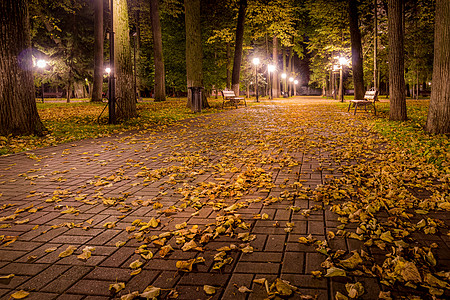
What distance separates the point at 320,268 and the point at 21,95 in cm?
941

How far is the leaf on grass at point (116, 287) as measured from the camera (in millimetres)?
2425

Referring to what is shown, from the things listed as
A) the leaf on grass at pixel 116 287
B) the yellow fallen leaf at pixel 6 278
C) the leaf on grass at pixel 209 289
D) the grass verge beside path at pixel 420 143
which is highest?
the grass verge beside path at pixel 420 143

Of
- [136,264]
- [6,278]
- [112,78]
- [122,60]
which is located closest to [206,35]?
[122,60]

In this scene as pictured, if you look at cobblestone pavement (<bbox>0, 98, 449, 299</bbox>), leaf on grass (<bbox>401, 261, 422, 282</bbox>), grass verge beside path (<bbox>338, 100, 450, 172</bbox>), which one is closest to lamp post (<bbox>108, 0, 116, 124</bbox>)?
cobblestone pavement (<bbox>0, 98, 449, 299</bbox>)

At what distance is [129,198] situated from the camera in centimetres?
456

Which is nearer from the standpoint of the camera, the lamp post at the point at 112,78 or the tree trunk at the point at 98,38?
the lamp post at the point at 112,78

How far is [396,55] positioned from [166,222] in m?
11.7

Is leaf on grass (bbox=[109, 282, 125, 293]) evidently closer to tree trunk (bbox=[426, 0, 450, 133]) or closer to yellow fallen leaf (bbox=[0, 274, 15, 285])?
yellow fallen leaf (bbox=[0, 274, 15, 285])

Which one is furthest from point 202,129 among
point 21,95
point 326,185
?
point 326,185

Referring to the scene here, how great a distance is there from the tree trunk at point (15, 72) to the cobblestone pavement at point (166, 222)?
250 cm

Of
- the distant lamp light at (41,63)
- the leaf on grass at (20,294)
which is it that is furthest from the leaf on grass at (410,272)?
the distant lamp light at (41,63)

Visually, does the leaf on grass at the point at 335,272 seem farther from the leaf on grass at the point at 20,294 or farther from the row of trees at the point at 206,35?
the row of trees at the point at 206,35

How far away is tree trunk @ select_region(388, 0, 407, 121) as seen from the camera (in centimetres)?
1188

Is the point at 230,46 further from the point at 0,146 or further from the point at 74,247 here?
the point at 74,247
